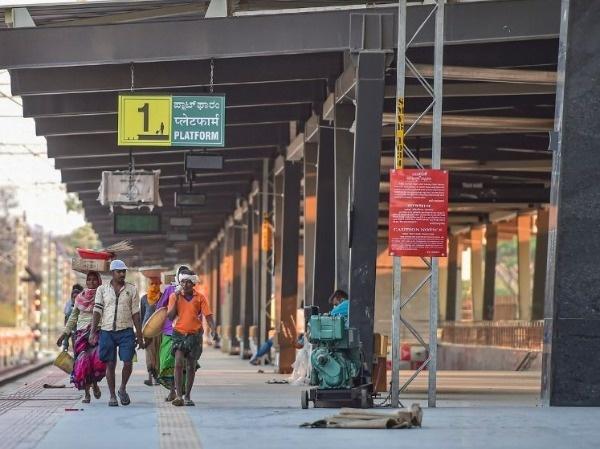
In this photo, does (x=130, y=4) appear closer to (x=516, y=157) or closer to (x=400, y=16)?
(x=400, y=16)

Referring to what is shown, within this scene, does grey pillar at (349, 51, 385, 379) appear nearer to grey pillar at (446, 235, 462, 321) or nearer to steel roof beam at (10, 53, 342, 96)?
steel roof beam at (10, 53, 342, 96)

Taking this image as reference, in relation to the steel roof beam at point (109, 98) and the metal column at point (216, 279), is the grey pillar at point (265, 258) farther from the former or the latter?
the metal column at point (216, 279)

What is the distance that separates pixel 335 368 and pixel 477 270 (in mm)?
54617

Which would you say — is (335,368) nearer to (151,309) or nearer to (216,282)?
(151,309)

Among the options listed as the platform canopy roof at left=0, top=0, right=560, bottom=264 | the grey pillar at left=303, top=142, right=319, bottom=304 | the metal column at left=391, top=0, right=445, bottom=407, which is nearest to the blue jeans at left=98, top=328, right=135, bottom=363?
the metal column at left=391, top=0, right=445, bottom=407

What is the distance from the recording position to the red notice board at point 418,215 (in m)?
21.5

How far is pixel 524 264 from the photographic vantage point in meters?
67.4

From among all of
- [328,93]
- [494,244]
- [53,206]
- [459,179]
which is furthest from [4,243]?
[328,93]

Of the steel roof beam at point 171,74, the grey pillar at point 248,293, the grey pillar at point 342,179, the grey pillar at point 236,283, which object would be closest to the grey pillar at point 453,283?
the grey pillar at point 236,283

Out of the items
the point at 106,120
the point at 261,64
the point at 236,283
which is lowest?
the point at 236,283

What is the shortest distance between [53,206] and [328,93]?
89124mm

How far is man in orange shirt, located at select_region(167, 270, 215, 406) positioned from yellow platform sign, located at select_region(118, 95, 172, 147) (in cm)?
675

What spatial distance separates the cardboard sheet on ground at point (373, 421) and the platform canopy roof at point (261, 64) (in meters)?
8.39

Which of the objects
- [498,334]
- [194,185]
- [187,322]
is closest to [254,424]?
[187,322]
